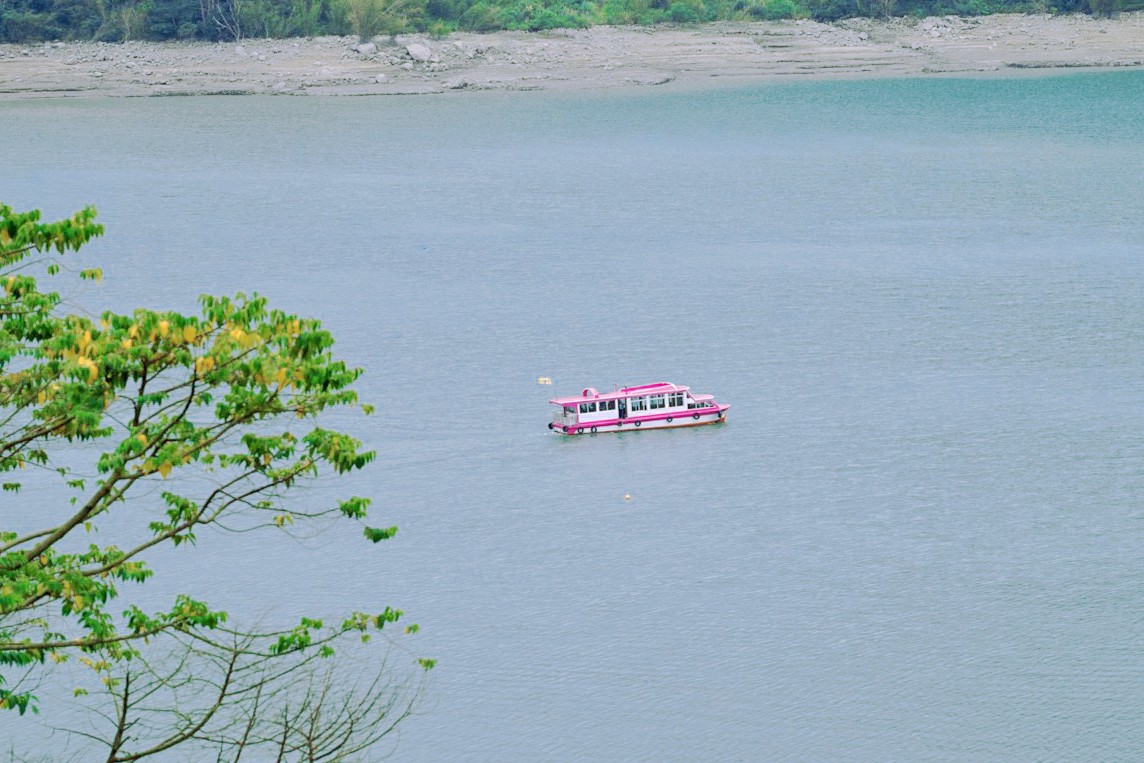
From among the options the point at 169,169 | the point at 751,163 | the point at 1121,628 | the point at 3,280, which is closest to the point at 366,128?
the point at 169,169

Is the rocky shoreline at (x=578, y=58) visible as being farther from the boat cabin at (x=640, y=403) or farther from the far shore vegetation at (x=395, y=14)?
the boat cabin at (x=640, y=403)

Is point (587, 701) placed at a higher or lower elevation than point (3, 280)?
lower

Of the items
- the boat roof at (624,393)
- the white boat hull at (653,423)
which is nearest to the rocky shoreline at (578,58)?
the boat roof at (624,393)

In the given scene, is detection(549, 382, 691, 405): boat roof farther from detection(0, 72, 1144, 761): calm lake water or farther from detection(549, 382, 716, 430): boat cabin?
detection(0, 72, 1144, 761): calm lake water

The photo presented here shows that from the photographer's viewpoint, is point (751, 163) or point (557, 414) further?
point (751, 163)

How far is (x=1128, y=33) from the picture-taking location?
324ft

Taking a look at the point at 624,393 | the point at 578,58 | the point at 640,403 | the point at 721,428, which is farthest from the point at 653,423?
the point at 578,58

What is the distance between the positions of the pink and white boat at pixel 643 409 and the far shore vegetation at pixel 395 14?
213 ft

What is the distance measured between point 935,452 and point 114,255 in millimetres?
30374

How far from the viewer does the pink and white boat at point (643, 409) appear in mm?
35812

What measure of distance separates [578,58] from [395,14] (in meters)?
11.2

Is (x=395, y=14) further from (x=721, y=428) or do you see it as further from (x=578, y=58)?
(x=721, y=428)

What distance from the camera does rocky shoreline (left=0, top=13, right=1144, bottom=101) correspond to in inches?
3666

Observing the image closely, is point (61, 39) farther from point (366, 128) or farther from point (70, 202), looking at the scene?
point (70, 202)
